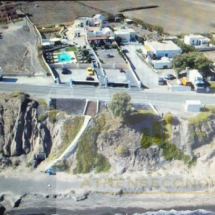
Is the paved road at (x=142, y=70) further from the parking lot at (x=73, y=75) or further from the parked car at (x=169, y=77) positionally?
the parking lot at (x=73, y=75)

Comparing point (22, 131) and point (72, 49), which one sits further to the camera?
point (72, 49)

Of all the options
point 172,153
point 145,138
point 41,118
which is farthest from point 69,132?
point 172,153

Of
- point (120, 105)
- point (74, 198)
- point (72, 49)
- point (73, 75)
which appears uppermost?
point (120, 105)

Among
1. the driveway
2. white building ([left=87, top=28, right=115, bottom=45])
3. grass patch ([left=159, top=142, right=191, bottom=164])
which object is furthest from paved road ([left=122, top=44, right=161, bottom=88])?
grass patch ([left=159, top=142, right=191, bottom=164])

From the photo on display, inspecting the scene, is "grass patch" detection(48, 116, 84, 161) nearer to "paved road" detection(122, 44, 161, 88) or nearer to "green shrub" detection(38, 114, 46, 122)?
"green shrub" detection(38, 114, 46, 122)

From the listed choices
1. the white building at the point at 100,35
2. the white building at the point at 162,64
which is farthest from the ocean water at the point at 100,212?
the white building at the point at 100,35

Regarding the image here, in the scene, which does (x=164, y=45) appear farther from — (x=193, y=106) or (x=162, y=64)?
(x=193, y=106)
